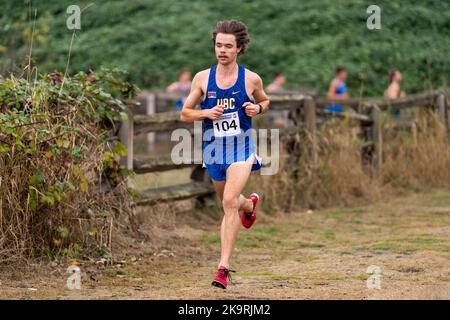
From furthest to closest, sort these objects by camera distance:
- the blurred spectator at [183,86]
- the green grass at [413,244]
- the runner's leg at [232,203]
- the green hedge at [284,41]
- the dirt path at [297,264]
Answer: the green hedge at [284,41]
the blurred spectator at [183,86]
the green grass at [413,244]
the runner's leg at [232,203]
the dirt path at [297,264]

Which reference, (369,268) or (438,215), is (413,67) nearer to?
(438,215)

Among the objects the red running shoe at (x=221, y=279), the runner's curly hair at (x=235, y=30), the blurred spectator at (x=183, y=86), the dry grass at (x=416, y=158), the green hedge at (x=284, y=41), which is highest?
the green hedge at (x=284, y=41)

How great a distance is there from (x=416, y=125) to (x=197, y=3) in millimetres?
11610

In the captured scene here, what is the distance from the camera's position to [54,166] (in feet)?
26.5

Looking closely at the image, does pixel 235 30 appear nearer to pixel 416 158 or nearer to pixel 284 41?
pixel 416 158

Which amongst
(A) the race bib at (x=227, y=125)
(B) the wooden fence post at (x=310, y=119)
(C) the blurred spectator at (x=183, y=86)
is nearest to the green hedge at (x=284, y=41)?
(C) the blurred spectator at (x=183, y=86)

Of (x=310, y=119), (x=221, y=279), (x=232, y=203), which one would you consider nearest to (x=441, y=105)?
(x=310, y=119)

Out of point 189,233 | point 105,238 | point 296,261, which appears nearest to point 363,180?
point 189,233

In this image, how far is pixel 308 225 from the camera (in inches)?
439

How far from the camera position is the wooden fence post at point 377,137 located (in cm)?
1373

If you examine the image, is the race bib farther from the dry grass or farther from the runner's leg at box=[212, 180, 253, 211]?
the dry grass

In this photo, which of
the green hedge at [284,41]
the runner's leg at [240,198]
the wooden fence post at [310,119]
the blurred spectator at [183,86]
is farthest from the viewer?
the green hedge at [284,41]

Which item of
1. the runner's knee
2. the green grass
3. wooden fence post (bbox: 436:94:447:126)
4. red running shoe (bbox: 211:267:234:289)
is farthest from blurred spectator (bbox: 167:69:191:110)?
red running shoe (bbox: 211:267:234:289)

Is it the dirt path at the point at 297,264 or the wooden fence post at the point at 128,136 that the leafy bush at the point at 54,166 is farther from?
the wooden fence post at the point at 128,136
